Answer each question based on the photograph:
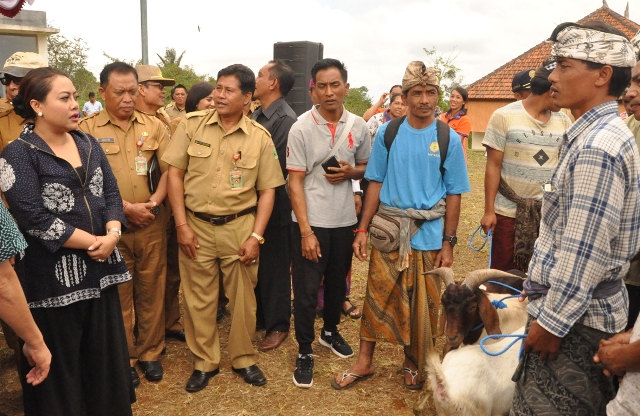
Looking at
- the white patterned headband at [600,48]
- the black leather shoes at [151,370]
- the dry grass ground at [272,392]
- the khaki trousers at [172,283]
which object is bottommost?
the dry grass ground at [272,392]

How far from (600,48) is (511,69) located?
26105mm

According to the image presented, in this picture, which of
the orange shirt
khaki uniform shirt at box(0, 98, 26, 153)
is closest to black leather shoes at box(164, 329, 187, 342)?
khaki uniform shirt at box(0, 98, 26, 153)

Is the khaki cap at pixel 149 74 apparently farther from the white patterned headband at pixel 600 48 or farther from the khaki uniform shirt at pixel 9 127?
the white patterned headband at pixel 600 48

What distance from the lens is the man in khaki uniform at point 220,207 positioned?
12.8 feet

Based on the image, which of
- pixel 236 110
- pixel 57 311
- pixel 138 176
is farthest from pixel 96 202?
pixel 236 110

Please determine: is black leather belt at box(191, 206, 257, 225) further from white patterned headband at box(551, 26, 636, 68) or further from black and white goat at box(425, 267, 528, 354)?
white patterned headband at box(551, 26, 636, 68)

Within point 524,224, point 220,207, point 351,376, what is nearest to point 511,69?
point 524,224

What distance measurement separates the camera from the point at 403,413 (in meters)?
3.71

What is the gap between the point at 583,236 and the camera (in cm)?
190

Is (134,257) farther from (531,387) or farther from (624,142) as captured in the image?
(624,142)

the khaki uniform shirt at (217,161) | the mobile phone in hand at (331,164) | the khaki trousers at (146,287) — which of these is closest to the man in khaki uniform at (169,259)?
the khaki trousers at (146,287)

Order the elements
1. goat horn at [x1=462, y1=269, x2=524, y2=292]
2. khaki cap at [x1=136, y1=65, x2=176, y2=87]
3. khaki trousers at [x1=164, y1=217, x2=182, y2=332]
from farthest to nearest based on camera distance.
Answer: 1. khaki cap at [x1=136, y1=65, x2=176, y2=87]
2. khaki trousers at [x1=164, y1=217, x2=182, y2=332]
3. goat horn at [x1=462, y1=269, x2=524, y2=292]

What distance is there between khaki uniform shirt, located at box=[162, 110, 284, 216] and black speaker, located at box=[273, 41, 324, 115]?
→ 2.94 meters

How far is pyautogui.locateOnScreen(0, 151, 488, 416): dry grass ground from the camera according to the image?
3.76m
